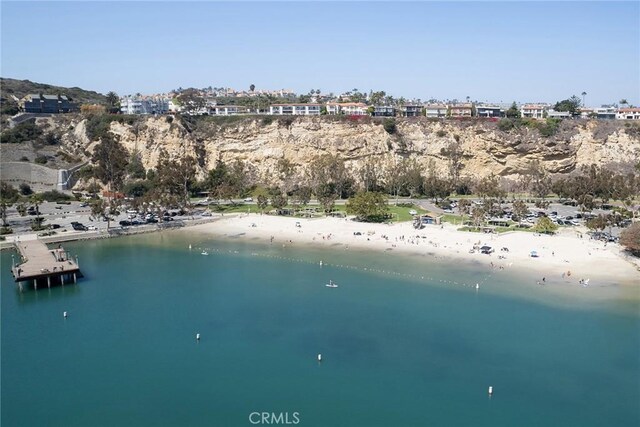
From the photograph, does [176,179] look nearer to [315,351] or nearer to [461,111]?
[315,351]

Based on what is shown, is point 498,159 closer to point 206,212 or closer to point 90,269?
point 206,212

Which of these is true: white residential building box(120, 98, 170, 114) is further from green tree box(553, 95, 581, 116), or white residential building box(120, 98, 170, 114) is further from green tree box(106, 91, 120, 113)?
green tree box(553, 95, 581, 116)

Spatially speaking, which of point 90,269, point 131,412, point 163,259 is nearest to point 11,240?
point 90,269

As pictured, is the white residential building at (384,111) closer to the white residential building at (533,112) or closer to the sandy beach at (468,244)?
the white residential building at (533,112)

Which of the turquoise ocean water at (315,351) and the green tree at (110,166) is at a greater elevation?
the green tree at (110,166)

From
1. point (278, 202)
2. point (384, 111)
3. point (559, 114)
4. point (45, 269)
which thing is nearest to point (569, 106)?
point (559, 114)

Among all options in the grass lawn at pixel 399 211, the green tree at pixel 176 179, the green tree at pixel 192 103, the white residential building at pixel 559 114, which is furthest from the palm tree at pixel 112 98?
the white residential building at pixel 559 114
